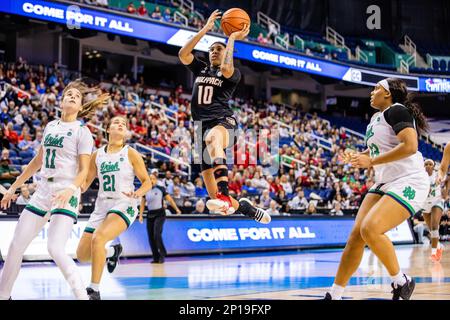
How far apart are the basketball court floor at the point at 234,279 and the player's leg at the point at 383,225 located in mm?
1666

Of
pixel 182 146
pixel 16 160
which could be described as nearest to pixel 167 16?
pixel 182 146

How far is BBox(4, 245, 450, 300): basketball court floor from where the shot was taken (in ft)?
27.5

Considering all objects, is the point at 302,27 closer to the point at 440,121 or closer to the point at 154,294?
the point at 440,121

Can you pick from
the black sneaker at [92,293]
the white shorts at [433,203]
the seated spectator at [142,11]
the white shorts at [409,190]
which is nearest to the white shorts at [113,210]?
the black sneaker at [92,293]

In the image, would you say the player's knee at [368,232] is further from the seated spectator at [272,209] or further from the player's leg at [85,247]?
the seated spectator at [272,209]

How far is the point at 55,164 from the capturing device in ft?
21.5

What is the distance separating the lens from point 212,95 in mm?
8133

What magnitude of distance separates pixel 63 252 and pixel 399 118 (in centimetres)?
341

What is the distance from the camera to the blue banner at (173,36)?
22.9 metres

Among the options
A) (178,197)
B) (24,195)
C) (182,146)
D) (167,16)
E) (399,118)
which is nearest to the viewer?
(399,118)

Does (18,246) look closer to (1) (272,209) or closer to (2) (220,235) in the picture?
(2) (220,235)

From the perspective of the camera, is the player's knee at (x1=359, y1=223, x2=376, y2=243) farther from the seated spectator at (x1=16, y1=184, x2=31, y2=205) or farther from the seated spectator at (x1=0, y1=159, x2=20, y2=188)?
the seated spectator at (x1=0, y1=159, x2=20, y2=188)

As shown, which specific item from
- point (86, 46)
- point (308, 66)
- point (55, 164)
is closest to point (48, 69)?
point (86, 46)

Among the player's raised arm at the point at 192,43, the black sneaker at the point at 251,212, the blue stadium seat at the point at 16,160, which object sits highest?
the player's raised arm at the point at 192,43
